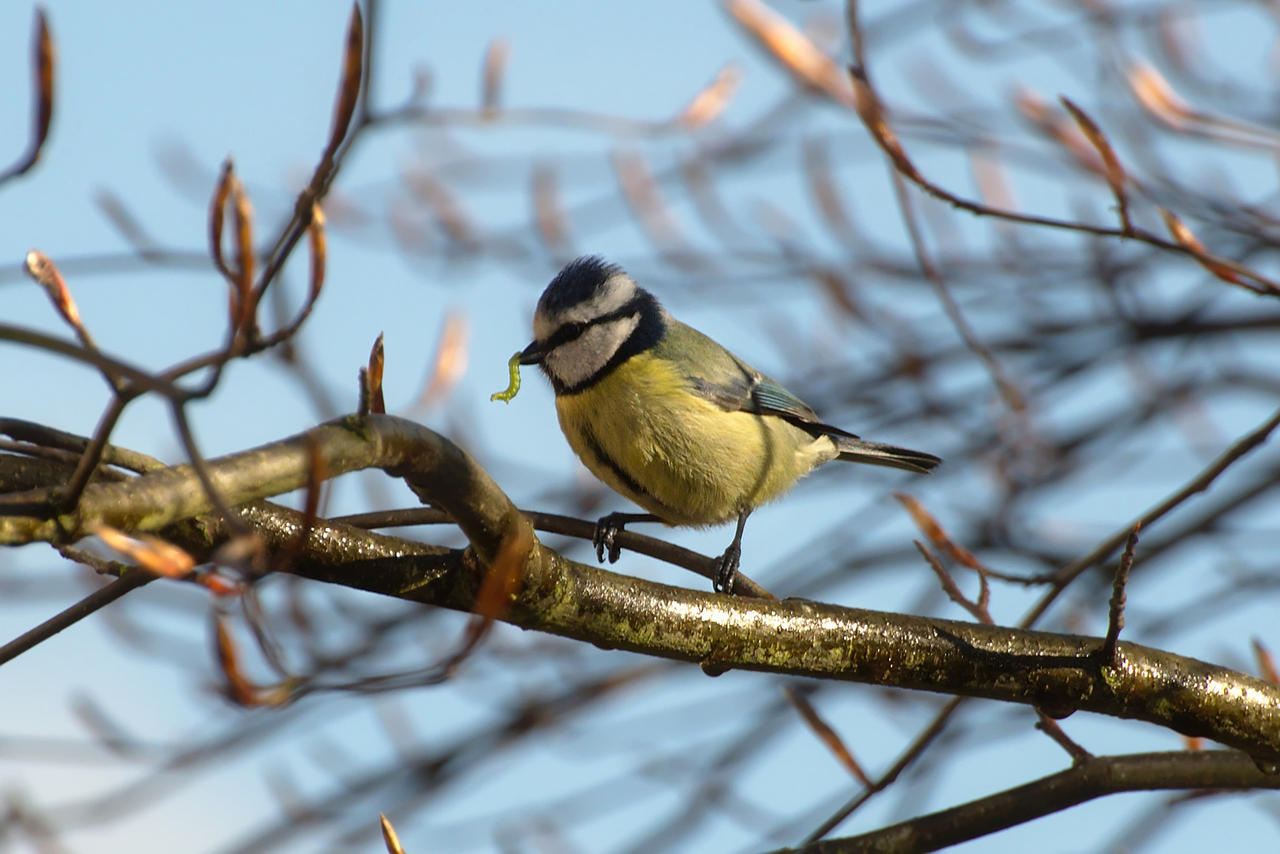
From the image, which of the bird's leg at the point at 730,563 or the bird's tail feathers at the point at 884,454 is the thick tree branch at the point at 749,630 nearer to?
the bird's leg at the point at 730,563

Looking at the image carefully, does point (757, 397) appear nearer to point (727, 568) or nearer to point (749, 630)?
point (727, 568)

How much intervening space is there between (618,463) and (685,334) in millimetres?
716

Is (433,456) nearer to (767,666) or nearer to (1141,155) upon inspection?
(767,666)

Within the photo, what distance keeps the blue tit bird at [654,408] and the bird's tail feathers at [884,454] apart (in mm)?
368

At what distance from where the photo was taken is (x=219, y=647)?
5.12ft

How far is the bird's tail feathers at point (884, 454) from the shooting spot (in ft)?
14.6

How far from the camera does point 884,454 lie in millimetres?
4516

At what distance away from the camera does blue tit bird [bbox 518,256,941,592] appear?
3545 mm

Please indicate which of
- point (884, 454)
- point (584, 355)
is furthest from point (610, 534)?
point (884, 454)

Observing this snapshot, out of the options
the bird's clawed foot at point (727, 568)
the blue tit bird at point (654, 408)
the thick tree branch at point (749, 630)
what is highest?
the blue tit bird at point (654, 408)

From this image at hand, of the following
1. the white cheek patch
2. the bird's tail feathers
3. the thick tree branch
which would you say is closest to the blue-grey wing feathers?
the bird's tail feathers

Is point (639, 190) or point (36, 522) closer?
point (36, 522)

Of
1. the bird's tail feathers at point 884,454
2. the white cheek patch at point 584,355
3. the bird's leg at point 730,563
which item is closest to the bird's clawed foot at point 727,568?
the bird's leg at point 730,563

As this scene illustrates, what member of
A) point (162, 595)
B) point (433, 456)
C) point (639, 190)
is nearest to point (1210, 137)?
point (433, 456)
